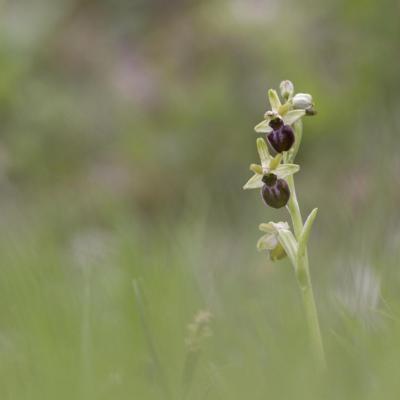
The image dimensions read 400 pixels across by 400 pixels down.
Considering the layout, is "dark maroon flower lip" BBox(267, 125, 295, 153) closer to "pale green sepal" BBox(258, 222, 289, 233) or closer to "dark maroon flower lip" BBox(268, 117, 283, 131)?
"dark maroon flower lip" BBox(268, 117, 283, 131)

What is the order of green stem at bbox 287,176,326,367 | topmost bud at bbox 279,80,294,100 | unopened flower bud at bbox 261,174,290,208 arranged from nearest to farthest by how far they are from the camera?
green stem at bbox 287,176,326,367, unopened flower bud at bbox 261,174,290,208, topmost bud at bbox 279,80,294,100

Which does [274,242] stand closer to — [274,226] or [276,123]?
[274,226]

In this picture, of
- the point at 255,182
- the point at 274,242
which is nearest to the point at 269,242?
the point at 274,242

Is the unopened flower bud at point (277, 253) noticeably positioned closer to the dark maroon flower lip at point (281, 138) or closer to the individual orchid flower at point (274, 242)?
the individual orchid flower at point (274, 242)

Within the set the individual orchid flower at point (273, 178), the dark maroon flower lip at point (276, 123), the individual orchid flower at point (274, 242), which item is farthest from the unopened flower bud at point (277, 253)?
the dark maroon flower lip at point (276, 123)

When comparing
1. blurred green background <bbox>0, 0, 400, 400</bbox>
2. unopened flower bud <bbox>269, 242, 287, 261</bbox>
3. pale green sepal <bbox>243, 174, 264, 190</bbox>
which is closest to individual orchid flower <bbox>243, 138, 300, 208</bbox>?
pale green sepal <bbox>243, 174, 264, 190</bbox>

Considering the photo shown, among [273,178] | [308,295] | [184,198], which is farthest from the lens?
[184,198]

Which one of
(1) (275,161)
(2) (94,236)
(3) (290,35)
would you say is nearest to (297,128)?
(1) (275,161)
